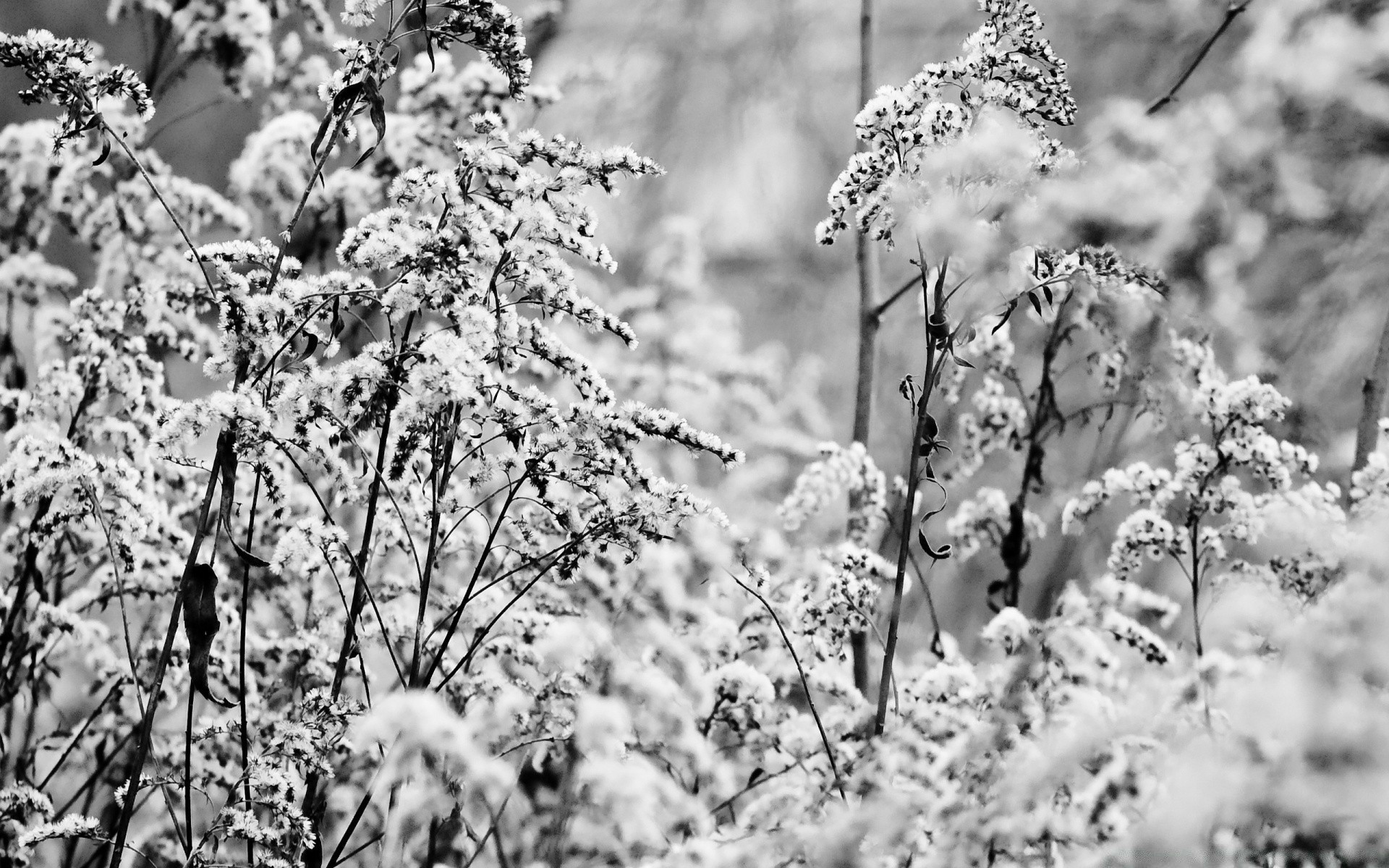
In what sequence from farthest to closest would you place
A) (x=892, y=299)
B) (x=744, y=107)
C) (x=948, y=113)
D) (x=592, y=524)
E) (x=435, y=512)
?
(x=744, y=107)
(x=892, y=299)
(x=948, y=113)
(x=592, y=524)
(x=435, y=512)

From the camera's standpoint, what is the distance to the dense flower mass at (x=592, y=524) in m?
1.37

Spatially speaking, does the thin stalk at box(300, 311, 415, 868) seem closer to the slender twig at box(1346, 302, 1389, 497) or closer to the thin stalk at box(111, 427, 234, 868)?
the thin stalk at box(111, 427, 234, 868)

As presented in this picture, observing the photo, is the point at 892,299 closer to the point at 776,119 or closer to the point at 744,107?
the point at 744,107

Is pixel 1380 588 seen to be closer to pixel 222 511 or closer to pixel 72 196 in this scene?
pixel 222 511

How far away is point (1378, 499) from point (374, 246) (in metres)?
2.06

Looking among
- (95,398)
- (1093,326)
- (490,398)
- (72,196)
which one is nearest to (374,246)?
(490,398)

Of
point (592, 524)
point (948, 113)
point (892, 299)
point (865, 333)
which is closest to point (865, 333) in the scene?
point (865, 333)

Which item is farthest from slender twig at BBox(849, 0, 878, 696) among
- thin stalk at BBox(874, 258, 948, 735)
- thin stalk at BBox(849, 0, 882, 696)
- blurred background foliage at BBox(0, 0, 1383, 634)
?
thin stalk at BBox(874, 258, 948, 735)

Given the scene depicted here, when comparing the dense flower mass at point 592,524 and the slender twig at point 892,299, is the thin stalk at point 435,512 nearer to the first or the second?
the dense flower mass at point 592,524

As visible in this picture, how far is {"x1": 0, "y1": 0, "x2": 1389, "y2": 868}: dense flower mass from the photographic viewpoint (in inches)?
53.9

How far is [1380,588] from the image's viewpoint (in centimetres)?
119

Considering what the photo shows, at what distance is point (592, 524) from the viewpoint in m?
2.04

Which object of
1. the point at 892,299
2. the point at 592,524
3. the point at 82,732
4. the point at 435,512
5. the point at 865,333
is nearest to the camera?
the point at 435,512

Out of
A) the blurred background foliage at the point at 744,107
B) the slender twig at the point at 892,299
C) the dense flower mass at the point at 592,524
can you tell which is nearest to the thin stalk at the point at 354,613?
the dense flower mass at the point at 592,524
